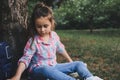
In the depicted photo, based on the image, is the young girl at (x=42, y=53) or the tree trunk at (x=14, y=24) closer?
the young girl at (x=42, y=53)

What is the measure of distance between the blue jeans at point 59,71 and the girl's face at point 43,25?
45 centimetres

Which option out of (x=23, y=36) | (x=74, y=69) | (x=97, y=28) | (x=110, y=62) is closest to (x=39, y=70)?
(x=74, y=69)

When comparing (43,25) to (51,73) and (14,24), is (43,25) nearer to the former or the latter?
(51,73)

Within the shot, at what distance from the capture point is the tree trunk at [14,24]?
6.06 m

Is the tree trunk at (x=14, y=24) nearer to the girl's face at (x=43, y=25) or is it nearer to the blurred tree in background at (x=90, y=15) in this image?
the girl's face at (x=43, y=25)

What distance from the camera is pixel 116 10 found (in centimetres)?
3550

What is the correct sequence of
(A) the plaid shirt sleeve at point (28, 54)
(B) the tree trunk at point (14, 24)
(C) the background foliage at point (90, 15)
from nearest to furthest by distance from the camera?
(A) the plaid shirt sleeve at point (28, 54) < (B) the tree trunk at point (14, 24) < (C) the background foliage at point (90, 15)

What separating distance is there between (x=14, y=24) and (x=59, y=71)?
4.44 feet

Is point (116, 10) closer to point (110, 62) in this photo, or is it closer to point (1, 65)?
point (110, 62)

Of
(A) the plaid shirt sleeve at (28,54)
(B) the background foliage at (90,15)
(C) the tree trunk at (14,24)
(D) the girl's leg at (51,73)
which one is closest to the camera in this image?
(D) the girl's leg at (51,73)

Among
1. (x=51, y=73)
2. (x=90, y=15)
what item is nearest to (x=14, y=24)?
(x=51, y=73)

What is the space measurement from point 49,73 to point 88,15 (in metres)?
28.2

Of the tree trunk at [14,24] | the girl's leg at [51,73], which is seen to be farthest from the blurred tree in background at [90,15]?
the girl's leg at [51,73]

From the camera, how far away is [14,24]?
6.17m
